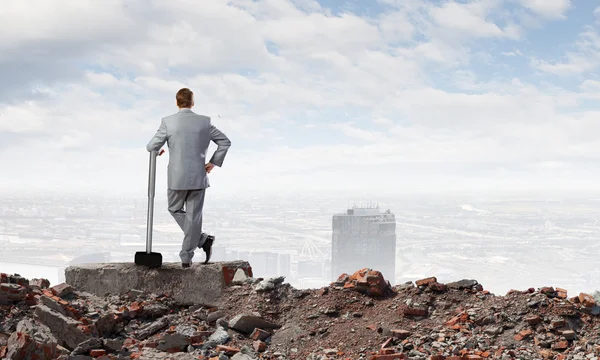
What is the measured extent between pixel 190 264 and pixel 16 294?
1.98 meters

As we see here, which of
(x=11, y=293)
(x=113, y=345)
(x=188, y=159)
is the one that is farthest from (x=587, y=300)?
(x=11, y=293)

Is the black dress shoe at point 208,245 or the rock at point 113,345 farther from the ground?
the black dress shoe at point 208,245

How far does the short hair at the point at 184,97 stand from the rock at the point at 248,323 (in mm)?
2626

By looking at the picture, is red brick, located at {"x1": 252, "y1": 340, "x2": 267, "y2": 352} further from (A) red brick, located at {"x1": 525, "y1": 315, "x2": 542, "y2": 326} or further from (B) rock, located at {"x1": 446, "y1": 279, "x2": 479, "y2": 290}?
(A) red brick, located at {"x1": 525, "y1": 315, "x2": 542, "y2": 326}

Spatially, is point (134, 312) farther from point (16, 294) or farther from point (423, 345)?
point (423, 345)

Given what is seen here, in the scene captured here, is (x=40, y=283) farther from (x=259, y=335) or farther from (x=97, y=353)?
(x=259, y=335)

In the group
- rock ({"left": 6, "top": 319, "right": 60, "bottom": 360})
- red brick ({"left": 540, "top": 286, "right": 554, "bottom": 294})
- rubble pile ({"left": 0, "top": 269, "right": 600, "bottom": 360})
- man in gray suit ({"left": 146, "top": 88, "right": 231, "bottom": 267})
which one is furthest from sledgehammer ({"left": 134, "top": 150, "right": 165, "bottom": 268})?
red brick ({"left": 540, "top": 286, "right": 554, "bottom": 294})

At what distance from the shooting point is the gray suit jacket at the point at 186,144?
684cm

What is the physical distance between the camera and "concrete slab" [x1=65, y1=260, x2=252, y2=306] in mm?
7098

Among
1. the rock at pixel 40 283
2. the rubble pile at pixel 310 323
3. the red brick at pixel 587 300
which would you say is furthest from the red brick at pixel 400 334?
the rock at pixel 40 283

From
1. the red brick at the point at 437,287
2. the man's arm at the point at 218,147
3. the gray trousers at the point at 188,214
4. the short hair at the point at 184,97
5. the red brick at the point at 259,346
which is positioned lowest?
the red brick at the point at 259,346

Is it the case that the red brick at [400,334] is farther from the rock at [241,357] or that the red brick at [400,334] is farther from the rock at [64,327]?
the rock at [64,327]

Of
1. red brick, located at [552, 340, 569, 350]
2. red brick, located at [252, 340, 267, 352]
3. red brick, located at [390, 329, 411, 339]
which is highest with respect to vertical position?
red brick, located at [552, 340, 569, 350]

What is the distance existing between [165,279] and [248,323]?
155cm
